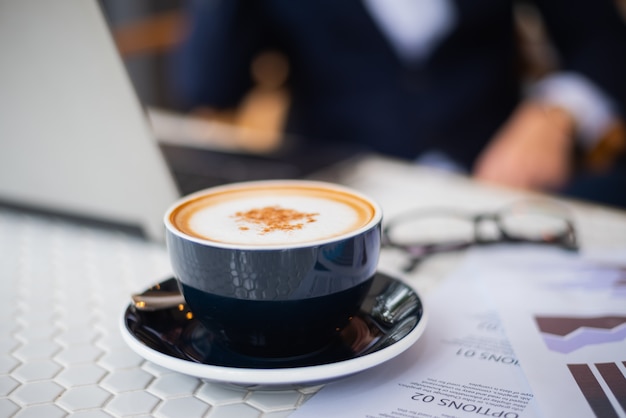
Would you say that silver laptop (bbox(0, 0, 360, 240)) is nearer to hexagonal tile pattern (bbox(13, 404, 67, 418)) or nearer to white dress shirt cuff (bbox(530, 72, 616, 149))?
hexagonal tile pattern (bbox(13, 404, 67, 418))

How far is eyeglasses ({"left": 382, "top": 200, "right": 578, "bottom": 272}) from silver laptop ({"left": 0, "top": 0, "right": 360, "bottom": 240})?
0.81 ft

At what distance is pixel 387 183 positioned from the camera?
33.3 inches

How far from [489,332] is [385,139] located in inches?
41.8

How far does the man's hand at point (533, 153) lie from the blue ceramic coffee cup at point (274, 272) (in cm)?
89

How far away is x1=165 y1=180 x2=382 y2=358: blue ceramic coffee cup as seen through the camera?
0.34 meters

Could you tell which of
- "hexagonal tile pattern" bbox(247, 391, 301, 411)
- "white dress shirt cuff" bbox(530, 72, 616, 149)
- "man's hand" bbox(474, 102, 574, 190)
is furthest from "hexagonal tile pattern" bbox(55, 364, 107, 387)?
"white dress shirt cuff" bbox(530, 72, 616, 149)

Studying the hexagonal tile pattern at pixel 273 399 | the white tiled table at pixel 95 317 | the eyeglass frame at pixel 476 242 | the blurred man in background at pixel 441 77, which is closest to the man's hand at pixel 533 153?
the blurred man in background at pixel 441 77

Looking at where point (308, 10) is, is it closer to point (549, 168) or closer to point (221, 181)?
point (549, 168)

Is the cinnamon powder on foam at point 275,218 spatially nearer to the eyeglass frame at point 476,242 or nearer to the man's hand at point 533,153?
the eyeglass frame at point 476,242

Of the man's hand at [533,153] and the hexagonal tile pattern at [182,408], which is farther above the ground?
the hexagonal tile pattern at [182,408]

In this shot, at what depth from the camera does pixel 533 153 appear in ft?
4.16

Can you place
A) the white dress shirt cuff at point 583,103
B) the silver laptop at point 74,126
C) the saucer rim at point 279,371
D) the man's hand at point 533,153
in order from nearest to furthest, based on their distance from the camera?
the saucer rim at point 279,371 < the silver laptop at point 74,126 < the man's hand at point 533,153 < the white dress shirt cuff at point 583,103

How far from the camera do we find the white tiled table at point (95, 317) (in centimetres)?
35

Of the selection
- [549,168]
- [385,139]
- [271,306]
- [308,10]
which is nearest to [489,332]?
[271,306]
